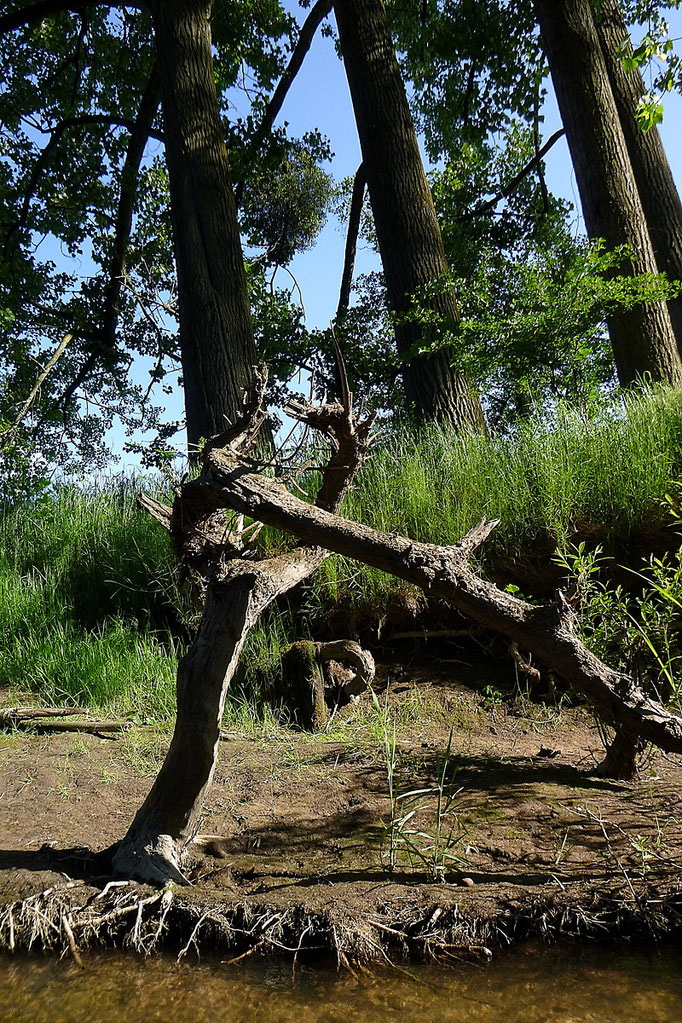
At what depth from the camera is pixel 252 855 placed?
3289 millimetres

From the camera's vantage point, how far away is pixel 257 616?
3.05 metres

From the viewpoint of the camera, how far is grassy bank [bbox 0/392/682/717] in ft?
17.7

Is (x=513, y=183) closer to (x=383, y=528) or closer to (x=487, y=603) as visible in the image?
(x=383, y=528)

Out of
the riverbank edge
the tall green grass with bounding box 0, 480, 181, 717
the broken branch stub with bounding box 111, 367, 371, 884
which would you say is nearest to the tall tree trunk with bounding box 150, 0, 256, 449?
the tall green grass with bounding box 0, 480, 181, 717

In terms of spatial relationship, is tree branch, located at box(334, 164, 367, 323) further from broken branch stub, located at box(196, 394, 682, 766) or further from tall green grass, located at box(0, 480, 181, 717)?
broken branch stub, located at box(196, 394, 682, 766)

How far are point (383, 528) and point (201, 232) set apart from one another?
405 cm

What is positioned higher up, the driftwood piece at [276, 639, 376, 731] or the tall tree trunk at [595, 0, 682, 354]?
the tall tree trunk at [595, 0, 682, 354]

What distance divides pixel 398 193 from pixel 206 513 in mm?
6505

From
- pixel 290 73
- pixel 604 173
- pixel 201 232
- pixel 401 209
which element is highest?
pixel 290 73

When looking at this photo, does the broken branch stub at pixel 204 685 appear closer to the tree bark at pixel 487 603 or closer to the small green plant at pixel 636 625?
the tree bark at pixel 487 603

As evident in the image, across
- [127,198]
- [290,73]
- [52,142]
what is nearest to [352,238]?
[290,73]

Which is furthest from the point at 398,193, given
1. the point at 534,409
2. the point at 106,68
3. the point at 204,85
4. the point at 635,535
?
the point at 106,68

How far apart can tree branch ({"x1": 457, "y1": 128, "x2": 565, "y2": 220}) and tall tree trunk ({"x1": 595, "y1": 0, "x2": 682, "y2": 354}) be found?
1314 millimetres

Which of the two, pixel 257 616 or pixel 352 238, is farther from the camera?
pixel 352 238
